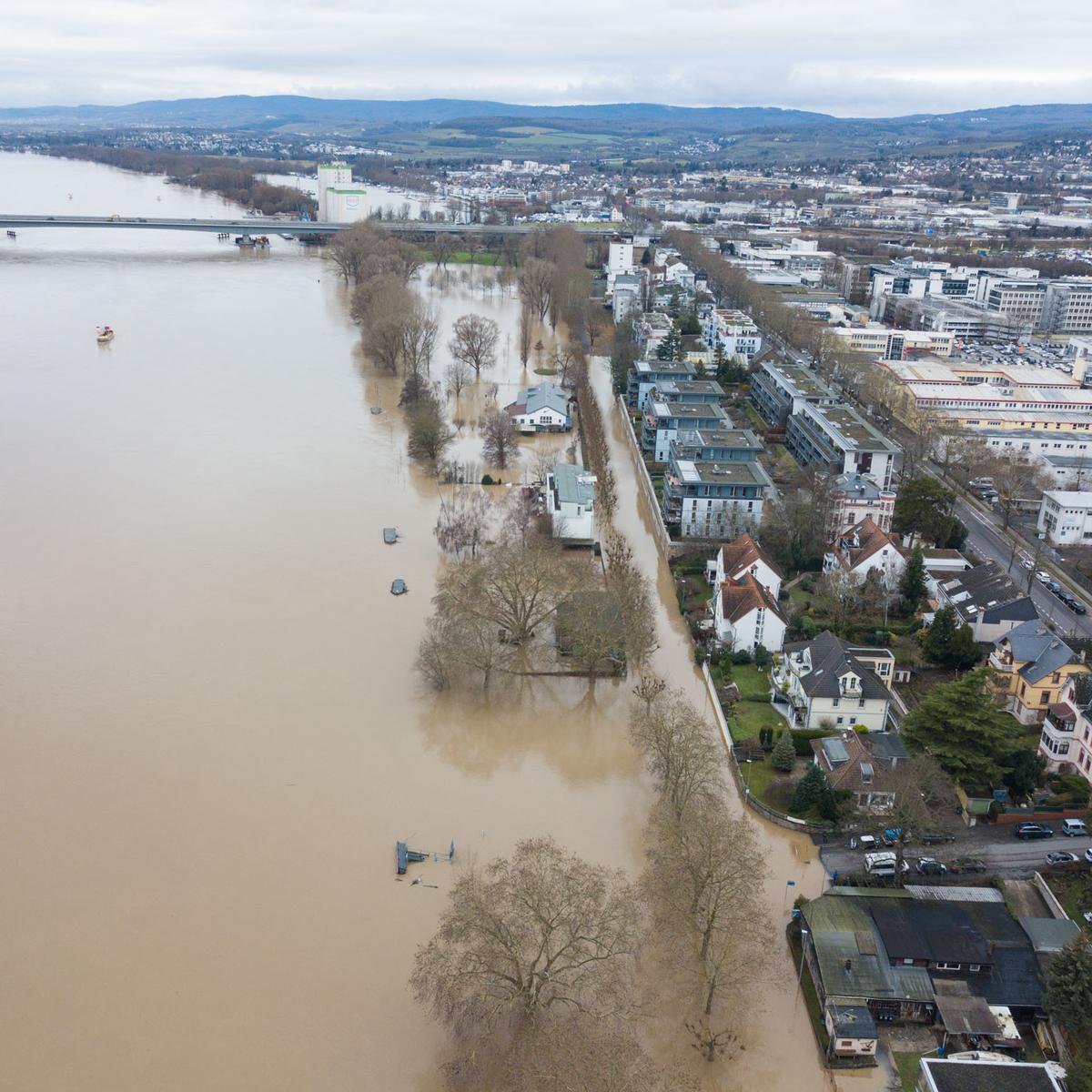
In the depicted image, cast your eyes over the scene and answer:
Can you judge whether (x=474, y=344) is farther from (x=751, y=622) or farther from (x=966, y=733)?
(x=966, y=733)

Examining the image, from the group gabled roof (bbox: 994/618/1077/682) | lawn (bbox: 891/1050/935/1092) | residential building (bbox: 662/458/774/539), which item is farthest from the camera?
residential building (bbox: 662/458/774/539)

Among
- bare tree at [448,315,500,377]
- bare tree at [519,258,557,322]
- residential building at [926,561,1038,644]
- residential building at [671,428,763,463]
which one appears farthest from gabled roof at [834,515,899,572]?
bare tree at [519,258,557,322]

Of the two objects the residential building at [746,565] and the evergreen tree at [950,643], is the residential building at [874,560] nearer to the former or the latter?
the residential building at [746,565]

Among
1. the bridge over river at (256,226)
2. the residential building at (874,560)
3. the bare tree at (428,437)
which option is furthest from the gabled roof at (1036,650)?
the bridge over river at (256,226)

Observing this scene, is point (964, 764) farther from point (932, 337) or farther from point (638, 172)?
point (638, 172)

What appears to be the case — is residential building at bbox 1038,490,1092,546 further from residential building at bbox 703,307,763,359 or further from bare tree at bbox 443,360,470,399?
bare tree at bbox 443,360,470,399

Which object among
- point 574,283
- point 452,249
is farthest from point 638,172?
point 574,283
